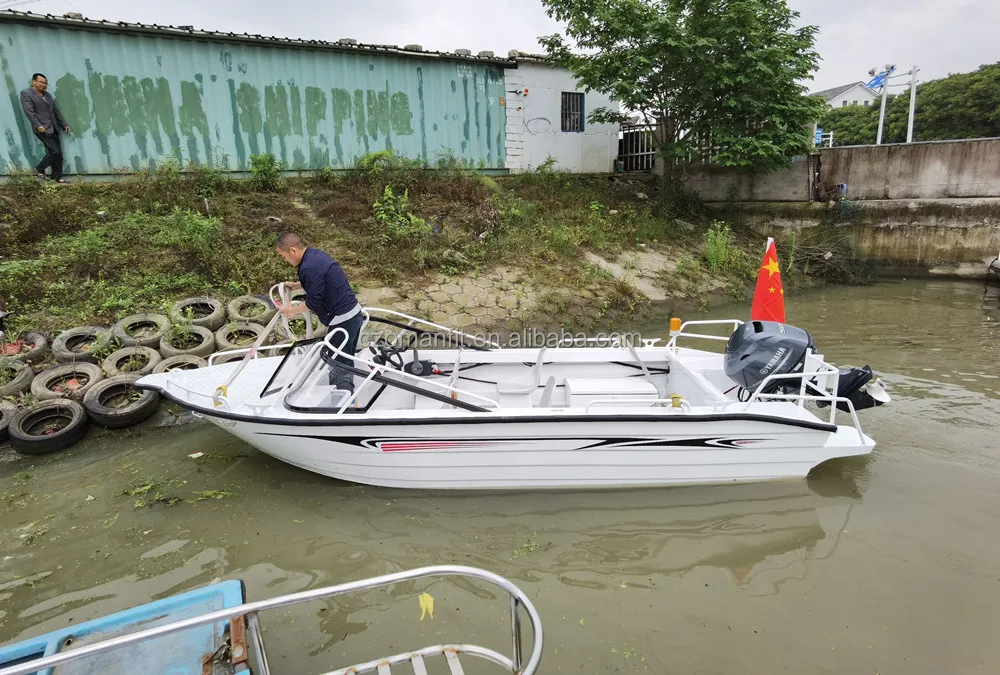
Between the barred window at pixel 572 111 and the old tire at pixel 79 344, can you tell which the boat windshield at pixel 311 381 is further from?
the barred window at pixel 572 111

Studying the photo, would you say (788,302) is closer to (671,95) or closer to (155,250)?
(671,95)

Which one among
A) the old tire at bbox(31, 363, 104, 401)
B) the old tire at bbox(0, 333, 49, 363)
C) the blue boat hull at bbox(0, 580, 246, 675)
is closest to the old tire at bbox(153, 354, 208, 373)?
the old tire at bbox(31, 363, 104, 401)

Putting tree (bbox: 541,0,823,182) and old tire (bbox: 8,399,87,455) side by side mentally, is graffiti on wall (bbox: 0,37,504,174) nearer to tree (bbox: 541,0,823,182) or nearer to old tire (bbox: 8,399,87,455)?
tree (bbox: 541,0,823,182)

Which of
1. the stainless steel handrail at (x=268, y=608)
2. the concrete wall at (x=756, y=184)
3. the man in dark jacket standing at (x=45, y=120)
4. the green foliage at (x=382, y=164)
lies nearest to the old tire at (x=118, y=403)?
the stainless steel handrail at (x=268, y=608)

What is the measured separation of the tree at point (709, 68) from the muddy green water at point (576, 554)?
8.69 m

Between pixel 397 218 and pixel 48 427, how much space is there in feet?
21.1

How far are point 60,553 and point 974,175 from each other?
18414 mm

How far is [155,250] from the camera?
7.95 metres

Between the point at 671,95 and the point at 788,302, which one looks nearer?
the point at 788,302

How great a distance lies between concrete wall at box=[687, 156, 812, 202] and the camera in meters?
13.5

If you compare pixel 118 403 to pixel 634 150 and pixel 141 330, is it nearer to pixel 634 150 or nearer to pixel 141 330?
pixel 141 330

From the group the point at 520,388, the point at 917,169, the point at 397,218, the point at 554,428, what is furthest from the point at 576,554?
the point at 917,169

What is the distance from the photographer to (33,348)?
602 centimetres

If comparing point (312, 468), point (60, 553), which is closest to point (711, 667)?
point (312, 468)
